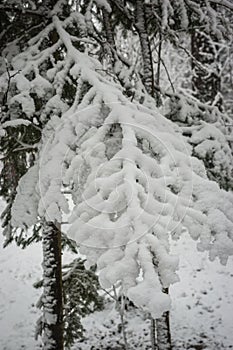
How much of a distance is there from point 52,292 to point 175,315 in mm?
4422

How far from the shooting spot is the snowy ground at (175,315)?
7414 millimetres

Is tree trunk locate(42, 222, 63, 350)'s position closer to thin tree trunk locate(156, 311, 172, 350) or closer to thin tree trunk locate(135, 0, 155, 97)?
thin tree trunk locate(156, 311, 172, 350)

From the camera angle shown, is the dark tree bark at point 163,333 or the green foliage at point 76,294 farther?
the green foliage at point 76,294

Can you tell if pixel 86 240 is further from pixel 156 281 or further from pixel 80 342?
pixel 80 342

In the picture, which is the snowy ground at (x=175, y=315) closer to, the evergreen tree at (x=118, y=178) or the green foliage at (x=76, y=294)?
the green foliage at (x=76, y=294)

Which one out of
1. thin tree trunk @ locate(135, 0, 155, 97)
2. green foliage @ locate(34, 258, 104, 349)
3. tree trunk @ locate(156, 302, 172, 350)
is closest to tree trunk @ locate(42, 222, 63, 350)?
green foliage @ locate(34, 258, 104, 349)

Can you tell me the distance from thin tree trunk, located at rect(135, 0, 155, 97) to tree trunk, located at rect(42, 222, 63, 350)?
8.93ft

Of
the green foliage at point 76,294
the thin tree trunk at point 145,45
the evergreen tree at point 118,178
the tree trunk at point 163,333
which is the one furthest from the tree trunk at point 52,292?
the thin tree trunk at point 145,45

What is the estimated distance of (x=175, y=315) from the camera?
824 centimetres

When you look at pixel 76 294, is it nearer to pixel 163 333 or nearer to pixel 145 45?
pixel 163 333

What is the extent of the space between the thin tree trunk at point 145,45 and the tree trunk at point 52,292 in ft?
8.93

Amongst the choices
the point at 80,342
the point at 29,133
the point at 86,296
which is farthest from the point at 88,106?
the point at 80,342

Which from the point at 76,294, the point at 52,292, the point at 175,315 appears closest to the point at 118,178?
the point at 52,292

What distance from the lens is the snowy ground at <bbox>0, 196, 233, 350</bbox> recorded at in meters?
7.41
